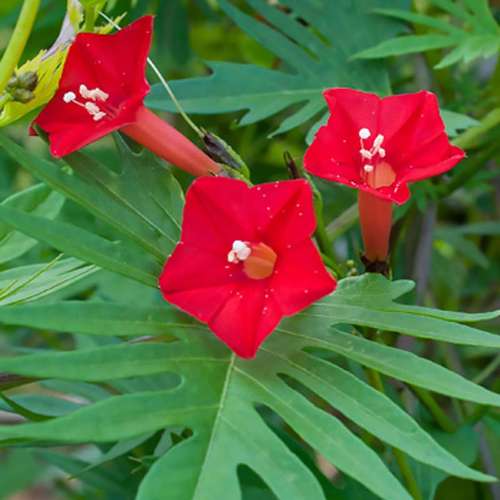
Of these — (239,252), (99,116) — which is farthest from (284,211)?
(99,116)

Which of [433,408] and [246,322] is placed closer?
[246,322]

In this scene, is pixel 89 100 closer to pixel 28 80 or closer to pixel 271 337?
pixel 28 80

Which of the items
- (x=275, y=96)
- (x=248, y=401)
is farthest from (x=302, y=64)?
(x=248, y=401)

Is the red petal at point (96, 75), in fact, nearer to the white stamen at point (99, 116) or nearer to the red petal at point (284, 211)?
the white stamen at point (99, 116)

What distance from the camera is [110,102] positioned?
2.27 feet

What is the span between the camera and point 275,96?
1001 mm

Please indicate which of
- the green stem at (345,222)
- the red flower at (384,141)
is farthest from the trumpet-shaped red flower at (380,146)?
the green stem at (345,222)

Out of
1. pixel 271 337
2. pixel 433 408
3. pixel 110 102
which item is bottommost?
pixel 433 408

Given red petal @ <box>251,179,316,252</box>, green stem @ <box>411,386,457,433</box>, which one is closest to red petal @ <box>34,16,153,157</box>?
red petal @ <box>251,179,316,252</box>

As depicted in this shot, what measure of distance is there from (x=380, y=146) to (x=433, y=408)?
0.26m

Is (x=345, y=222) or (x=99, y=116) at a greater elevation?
(x=99, y=116)

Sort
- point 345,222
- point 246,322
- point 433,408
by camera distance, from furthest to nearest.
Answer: point 345,222 → point 433,408 → point 246,322

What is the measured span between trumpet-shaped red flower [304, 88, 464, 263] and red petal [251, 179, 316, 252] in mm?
49

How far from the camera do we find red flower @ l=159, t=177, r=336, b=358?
1.94 ft
